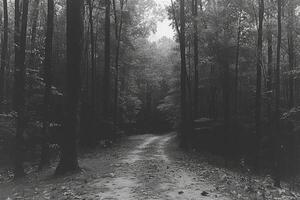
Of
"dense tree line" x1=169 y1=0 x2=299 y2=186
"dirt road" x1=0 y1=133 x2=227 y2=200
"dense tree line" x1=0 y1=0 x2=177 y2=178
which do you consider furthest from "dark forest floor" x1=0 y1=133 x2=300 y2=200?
"dense tree line" x1=169 y1=0 x2=299 y2=186

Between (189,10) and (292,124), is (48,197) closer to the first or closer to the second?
(292,124)

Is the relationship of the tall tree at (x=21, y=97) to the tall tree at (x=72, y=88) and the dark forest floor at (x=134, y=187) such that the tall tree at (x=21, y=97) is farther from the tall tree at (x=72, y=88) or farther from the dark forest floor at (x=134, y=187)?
the tall tree at (x=72, y=88)

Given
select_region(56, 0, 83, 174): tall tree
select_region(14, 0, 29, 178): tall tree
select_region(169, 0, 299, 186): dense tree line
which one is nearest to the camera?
select_region(56, 0, 83, 174): tall tree

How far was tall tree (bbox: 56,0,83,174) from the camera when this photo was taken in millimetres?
13875

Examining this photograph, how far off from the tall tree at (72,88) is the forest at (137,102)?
0.11 ft

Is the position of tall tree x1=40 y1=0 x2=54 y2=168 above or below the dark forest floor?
above

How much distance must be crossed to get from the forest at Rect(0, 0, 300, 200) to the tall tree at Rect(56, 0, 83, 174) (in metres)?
0.03

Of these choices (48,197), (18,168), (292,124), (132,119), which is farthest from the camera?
(132,119)

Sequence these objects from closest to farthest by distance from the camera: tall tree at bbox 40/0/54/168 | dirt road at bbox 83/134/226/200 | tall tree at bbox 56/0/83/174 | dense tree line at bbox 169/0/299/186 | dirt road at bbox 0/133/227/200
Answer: dirt road at bbox 83/134/226/200, dirt road at bbox 0/133/227/200, tall tree at bbox 56/0/83/174, tall tree at bbox 40/0/54/168, dense tree line at bbox 169/0/299/186

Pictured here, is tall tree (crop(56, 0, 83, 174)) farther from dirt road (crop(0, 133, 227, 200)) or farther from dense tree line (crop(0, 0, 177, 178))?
dirt road (crop(0, 133, 227, 200))

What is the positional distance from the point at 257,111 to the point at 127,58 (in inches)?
996

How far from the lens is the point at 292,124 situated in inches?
1145

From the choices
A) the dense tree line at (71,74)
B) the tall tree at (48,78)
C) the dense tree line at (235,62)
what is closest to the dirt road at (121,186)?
the dense tree line at (71,74)

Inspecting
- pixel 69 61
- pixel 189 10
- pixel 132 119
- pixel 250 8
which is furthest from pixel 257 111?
pixel 132 119
